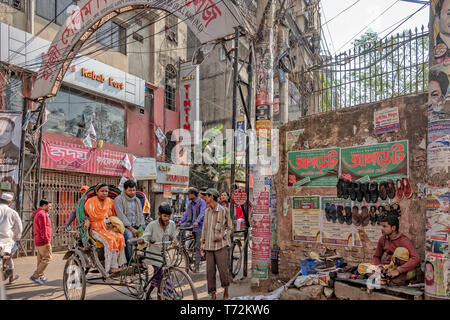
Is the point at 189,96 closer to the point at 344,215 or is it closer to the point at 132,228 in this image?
the point at 132,228

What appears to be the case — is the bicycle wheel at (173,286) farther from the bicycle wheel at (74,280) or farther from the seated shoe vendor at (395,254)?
the seated shoe vendor at (395,254)

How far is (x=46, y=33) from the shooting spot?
1259 centimetres

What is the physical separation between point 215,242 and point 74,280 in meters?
2.20

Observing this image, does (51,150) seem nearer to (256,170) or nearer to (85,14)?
(85,14)

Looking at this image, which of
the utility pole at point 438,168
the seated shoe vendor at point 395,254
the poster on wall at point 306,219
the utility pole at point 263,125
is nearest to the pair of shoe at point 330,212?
the poster on wall at point 306,219

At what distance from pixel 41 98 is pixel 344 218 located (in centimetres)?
950

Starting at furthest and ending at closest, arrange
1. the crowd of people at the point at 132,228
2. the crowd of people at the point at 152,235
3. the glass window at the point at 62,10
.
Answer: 1. the glass window at the point at 62,10
2. the crowd of people at the point at 132,228
3. the crowd of people at the point at 152,235

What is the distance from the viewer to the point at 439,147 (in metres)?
4.29

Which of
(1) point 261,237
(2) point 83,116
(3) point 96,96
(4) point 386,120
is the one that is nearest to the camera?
(4) point 386,120

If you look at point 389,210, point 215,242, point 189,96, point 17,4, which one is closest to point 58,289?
point 215,242

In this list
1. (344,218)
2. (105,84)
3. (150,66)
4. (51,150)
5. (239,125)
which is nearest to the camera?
(344,218)

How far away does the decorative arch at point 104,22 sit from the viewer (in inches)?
307

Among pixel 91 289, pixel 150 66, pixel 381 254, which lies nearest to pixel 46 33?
pixel 150 66

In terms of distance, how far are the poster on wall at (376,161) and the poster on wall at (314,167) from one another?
0.64ft
